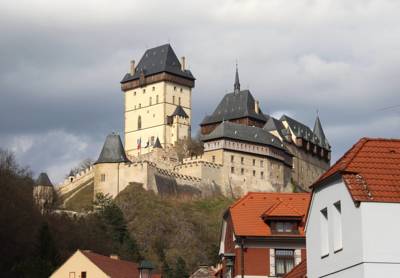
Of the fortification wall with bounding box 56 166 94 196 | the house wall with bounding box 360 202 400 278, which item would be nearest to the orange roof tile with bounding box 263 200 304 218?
the house wall with bounding box 360 202 400 278

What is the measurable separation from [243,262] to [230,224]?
184 centimetres

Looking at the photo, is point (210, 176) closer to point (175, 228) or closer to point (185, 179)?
point (185, 179)

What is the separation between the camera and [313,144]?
166625 mm

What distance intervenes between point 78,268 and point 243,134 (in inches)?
3924

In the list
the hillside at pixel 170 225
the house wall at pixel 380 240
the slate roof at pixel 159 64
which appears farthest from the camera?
the slate roof at pixel 159 64

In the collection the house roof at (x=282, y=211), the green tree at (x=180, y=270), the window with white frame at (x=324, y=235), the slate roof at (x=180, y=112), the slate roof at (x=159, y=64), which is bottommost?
the window with white frame at (x=324, y=235)

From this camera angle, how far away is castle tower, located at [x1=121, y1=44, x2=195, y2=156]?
523 feet

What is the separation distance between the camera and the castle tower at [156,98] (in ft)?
523

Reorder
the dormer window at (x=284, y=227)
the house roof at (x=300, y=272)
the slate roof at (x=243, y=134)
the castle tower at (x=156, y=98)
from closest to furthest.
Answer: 1. the house roof at (x=300, y=272)
2. the dormer window at (x=284, y=227)
3. the slate roof at (x=243, y=134)
4. the castle tower at (x=156, y=98)

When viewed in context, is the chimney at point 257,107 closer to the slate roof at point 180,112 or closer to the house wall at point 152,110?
the house wall at point 152,110

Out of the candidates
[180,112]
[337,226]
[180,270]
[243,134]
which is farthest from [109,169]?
[337,226]

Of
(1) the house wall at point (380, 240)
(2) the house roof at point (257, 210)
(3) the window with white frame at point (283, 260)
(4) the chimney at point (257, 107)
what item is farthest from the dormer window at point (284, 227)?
(4) the chimney at point (257, 107)

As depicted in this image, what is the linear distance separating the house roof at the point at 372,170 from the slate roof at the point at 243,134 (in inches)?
4973

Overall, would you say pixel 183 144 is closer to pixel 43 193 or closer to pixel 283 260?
pixel 43 193
